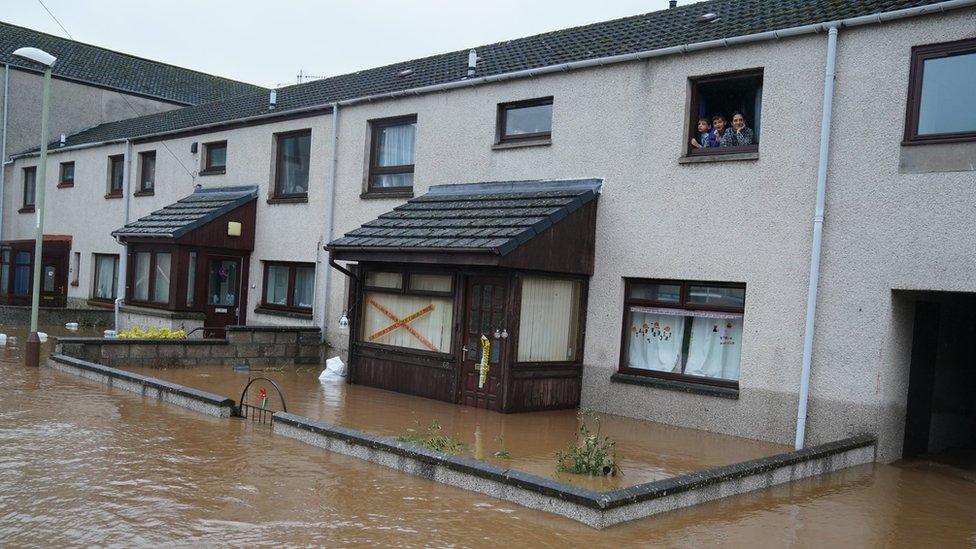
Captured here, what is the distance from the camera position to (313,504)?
7266 millimetres

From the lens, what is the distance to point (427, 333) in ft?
45.1

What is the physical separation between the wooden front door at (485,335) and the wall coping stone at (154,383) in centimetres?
365

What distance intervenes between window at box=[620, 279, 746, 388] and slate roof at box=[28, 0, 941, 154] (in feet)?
12.2

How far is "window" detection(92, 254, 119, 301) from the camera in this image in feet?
83.0

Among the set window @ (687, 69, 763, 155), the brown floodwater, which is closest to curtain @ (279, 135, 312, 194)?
window @ (687, 69, 763, 155)

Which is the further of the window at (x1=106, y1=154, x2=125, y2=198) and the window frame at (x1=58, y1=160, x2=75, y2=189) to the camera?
the window frame at (x1=58, y1=160, x2=75, y2=189)

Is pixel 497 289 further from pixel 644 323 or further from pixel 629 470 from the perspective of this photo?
pixel 629 470

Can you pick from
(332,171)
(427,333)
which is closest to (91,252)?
(332,171)

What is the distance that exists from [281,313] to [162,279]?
3120mm

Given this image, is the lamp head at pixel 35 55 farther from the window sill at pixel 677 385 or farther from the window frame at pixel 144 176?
the window sill at pixel 677 385

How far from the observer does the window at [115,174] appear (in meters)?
25.7

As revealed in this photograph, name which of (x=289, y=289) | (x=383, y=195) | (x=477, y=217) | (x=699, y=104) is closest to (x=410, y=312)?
(x=477, y=217)

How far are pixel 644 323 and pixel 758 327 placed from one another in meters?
1.96

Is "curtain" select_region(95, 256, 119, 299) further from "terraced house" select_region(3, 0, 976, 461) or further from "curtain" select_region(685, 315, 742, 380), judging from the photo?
"curtain" select_region(685, 315, 742, 380)
